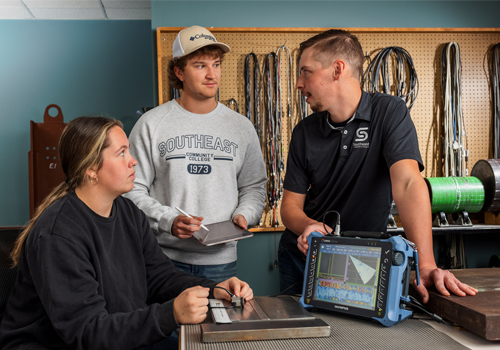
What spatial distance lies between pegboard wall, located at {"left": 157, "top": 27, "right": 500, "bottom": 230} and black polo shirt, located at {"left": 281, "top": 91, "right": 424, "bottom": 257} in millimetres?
1711

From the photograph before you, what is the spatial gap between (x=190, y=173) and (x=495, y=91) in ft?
9.45

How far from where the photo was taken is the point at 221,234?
5.72 ft

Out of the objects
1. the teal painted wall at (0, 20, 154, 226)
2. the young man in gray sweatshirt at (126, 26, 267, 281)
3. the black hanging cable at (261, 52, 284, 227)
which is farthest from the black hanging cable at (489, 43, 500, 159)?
the teal painted wall at (0, 20, 154, 226)

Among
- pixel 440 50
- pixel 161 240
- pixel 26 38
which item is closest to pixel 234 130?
pixel 161 240

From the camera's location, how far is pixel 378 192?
61.2 inches

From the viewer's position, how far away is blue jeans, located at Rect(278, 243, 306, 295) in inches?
64.7

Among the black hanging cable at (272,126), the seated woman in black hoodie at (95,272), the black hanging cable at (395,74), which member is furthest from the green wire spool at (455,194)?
the seated woman in black hoodie at (95,272)

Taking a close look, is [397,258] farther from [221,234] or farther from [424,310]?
[221,234]

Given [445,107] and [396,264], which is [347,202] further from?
[445,107]

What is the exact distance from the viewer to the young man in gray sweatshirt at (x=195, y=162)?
1.87m

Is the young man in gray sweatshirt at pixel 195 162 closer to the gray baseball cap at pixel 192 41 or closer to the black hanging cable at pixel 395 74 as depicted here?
the gray baseball cap at pixel 192 41

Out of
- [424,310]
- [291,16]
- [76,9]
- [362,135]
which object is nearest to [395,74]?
[291,16]

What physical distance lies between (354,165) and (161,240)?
0.95m

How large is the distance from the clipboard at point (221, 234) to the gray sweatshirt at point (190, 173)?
0.27ft
